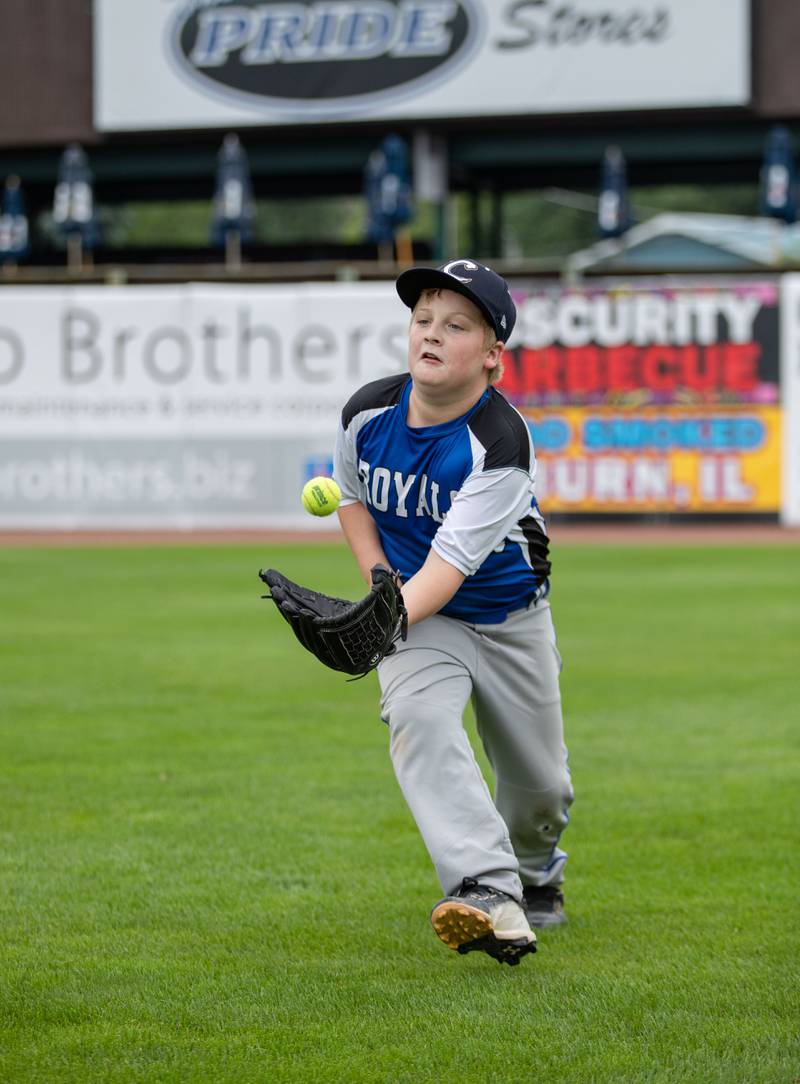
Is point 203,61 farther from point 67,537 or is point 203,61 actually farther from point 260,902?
point 260,902

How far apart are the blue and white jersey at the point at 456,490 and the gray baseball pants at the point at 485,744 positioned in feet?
0.36

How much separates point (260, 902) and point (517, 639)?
1372mm

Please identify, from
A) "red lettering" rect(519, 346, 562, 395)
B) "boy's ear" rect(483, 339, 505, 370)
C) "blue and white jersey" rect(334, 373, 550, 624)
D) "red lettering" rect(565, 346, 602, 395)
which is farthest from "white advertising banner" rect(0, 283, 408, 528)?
"boy's ear" rect(483, 339, 505, 370)

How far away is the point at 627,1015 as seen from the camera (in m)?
4.43

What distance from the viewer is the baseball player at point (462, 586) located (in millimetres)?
4605

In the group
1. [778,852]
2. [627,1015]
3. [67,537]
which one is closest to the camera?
[627,1015]

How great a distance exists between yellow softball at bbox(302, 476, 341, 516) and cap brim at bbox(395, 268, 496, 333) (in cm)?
54

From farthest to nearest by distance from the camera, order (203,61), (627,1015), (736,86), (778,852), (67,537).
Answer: (203,61) < (736,86) < (67,537) < (778,852) < (627,1015)

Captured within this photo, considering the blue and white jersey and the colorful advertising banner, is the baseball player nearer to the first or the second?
the blue and white jersey

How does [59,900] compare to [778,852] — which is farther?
[778,852]

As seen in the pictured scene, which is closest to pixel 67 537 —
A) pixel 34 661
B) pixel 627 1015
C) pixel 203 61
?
pixel 203 61

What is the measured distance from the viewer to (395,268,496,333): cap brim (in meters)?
4.63

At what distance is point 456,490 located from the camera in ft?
15.7

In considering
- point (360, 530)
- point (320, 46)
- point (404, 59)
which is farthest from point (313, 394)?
point (360, 530)
